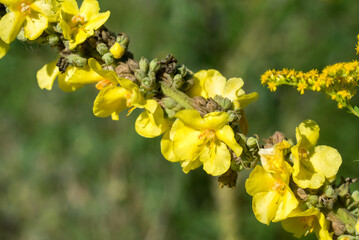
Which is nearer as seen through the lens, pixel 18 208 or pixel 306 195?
pixel 306 195

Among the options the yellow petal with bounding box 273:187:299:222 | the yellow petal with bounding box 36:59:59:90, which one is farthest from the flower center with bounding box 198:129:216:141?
the yellow petal with bounding box 36:59:59:90

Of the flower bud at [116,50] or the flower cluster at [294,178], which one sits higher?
the flower bud at [116,50]

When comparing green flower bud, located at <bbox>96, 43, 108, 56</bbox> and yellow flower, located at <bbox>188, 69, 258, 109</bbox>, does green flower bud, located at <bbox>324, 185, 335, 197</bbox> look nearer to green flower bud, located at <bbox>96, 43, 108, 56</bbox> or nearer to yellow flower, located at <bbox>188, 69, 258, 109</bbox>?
yellow flower, located at <bbox>188, 69, 258, 109</bbox>

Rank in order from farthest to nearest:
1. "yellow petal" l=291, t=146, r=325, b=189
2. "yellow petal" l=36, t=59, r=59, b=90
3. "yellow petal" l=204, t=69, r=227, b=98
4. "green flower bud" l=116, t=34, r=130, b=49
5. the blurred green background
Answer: the blurred green background < "yellow petal" l=36, t=59, r=59, b=90 < "yellow petal" l=204, t=69, r=227, b=98 < "green flower bud" l=116, t=34, r=130, b=49 < "yellow petal" l=291, t=146, r=325, b=189

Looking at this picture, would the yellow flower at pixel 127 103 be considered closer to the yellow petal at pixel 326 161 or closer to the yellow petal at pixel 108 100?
the yellow petal at pixel 108 100

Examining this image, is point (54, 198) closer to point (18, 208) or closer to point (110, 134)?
point (18, 208)

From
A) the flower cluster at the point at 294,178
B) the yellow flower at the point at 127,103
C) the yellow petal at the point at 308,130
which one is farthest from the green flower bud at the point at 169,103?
the yellow petal at the point at 308,130

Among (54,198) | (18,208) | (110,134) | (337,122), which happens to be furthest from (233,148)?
(18,208)
